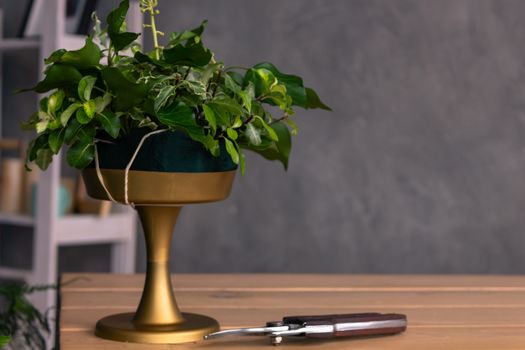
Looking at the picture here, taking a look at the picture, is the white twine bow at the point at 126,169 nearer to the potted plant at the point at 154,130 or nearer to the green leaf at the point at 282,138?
the potted plant at the point at 154,130

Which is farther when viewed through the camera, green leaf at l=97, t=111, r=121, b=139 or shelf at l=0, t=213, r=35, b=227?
shelf at l=0, t=213, r=35, b=227

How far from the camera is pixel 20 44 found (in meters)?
3.13

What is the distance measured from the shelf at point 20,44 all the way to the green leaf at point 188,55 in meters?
2.23

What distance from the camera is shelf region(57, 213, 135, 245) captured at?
10.2 feet

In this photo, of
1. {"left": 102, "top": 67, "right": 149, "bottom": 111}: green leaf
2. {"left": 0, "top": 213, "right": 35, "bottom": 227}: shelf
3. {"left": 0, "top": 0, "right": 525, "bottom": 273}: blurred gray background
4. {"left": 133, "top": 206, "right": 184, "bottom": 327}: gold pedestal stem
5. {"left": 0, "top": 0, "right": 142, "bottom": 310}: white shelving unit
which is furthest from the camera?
{"left": 0, "top": 0, "right": 525, "bottom": 273}: blurred gray background

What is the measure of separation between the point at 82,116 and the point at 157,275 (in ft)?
0.72

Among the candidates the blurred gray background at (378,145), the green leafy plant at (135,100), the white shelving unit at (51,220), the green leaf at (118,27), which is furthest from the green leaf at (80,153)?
the blurred gray background at (378,145)

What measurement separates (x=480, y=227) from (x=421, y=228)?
0.26m

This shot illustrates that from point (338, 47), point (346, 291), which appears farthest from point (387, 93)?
point (346, 291)

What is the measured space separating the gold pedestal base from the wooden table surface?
0.01 m

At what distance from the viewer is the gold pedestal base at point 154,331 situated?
3.34 feet

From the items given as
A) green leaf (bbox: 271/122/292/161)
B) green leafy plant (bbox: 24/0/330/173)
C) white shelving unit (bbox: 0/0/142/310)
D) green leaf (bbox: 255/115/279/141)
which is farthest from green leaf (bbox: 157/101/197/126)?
white shelving unit (bbox: 0/0/142/310)

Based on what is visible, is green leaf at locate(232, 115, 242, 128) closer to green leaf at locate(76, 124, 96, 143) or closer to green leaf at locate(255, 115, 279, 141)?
green leaf at locate(255, 115, 279, 141)

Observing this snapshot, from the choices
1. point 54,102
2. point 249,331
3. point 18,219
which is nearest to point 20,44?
point 18,219
